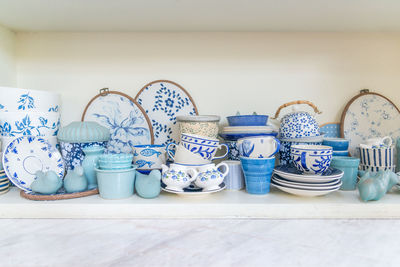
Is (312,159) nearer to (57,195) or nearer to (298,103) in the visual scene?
(298,103)

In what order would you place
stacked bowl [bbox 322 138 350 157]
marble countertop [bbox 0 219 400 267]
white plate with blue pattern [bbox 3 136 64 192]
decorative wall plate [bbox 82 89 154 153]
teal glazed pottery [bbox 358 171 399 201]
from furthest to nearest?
decorative wall plate [bbox 82 89 154 153] → stacked bowl [bbox 322 138 350 157] → white plate with blue pattern [bbox 3 136 64 192] → teal glazed pottery [bbox 358 171 399 201] → marble countertop [bbox 0 219 400 267]

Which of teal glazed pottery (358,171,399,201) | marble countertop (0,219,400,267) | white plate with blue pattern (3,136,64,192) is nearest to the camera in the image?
marble countertop (0,219,400,267)

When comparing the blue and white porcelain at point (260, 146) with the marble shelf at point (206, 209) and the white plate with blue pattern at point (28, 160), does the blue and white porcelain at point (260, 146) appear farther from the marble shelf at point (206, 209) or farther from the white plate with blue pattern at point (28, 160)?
the white plate with blue pattern at point (28, 160)

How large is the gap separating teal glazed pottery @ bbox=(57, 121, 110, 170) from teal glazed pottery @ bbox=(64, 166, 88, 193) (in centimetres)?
9

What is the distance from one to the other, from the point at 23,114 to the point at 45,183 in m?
0.27

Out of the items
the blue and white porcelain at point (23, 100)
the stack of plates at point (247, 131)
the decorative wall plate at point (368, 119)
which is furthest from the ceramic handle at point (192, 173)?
the decorative wall plate at point (368, 119)

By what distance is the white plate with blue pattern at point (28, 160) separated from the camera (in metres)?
0.93

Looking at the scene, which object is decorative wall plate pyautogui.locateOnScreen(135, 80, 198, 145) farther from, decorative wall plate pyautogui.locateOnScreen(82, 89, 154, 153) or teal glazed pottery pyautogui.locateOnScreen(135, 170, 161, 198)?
teal glazed pottery pyautogui.locateOnScreen(135, 170, 161, 198)

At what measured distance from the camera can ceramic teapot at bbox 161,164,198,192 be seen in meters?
0.86

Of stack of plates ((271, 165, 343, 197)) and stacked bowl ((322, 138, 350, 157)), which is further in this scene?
stacked bowl ((322, 138, 350, 157))

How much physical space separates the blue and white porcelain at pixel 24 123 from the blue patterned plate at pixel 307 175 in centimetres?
83

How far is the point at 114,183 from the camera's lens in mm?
872
